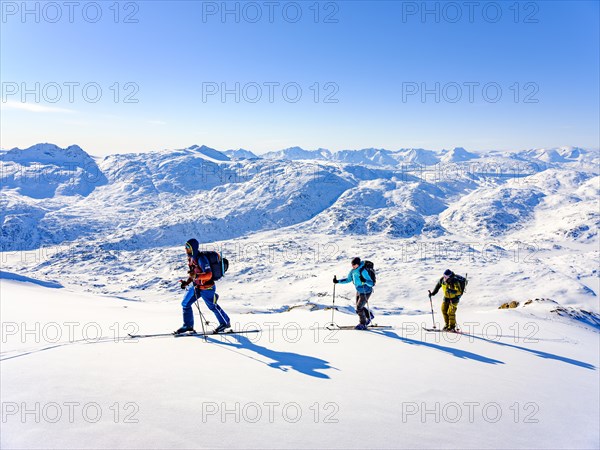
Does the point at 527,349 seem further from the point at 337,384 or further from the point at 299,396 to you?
the point at 299,396

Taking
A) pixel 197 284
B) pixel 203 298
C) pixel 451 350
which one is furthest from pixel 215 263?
pixel 451 350

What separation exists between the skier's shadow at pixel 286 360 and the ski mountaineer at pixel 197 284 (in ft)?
3.69

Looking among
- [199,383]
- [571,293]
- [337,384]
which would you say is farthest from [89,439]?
[571,293]

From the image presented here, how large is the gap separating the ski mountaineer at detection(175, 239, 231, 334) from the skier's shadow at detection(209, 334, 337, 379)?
44.3 inches

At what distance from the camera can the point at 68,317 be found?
1324 centimetres

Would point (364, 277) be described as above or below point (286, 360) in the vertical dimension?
above

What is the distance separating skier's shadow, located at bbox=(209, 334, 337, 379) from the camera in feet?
23.9

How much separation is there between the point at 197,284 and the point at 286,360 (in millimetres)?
3782

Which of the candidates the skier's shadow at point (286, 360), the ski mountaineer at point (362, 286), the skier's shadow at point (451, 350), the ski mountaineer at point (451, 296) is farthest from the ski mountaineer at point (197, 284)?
the ski mountaineer at point (451, 296)

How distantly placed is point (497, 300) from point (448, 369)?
396ft

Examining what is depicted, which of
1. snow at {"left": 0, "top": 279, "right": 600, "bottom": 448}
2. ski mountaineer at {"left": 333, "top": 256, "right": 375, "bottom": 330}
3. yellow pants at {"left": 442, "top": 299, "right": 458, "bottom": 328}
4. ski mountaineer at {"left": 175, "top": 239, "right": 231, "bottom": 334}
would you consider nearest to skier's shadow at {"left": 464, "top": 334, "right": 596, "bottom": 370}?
snow at {"left": 0, "top": 279, "right": 600, "bottom": 448}

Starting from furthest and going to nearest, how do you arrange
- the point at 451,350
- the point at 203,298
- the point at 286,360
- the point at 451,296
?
1. the point at 451,296
2. the point at 203,298
3. the point at 451,350
4. the point at 286,360

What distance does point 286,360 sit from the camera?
310 inches

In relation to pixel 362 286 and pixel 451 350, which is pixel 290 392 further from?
pixel 362 286
